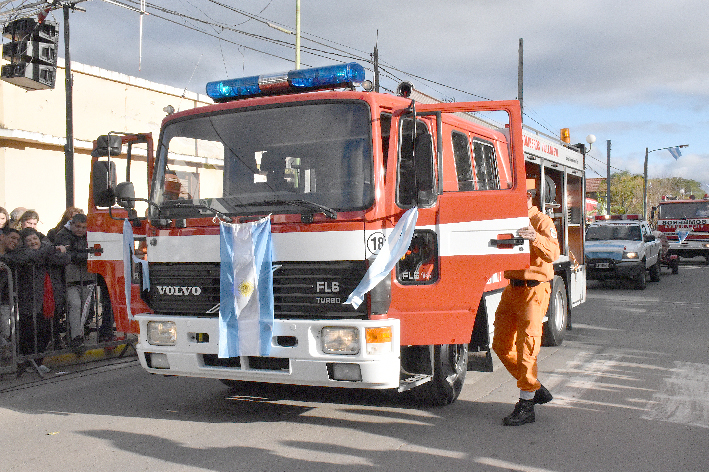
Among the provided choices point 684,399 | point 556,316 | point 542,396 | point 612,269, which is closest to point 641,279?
point 612,269

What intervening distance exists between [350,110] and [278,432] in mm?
2499

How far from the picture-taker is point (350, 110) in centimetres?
509

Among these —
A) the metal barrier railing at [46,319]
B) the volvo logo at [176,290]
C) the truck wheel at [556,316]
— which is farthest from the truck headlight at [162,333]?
the truck wheel at [556,316]

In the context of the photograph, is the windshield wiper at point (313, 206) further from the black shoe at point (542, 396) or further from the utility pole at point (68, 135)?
the utility pole at point (68, 135)

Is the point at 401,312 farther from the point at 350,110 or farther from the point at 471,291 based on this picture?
the point at 350,110

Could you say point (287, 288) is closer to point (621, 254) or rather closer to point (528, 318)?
point (528, 318)

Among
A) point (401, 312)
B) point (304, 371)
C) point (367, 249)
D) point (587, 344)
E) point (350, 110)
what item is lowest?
point (587, 344)

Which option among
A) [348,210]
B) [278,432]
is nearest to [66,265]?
[278,432]

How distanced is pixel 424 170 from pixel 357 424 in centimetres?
211

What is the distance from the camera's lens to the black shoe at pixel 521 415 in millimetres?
5461

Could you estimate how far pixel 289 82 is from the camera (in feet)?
18.9

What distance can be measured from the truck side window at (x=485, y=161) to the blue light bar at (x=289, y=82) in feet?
4.95

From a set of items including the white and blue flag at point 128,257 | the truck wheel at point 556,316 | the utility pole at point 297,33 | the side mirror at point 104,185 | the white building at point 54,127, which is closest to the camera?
the side mirror at point 104,185

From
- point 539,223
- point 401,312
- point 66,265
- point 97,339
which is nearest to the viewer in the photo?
point 401,312
